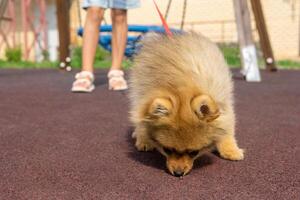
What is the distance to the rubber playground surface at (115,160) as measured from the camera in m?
1.51

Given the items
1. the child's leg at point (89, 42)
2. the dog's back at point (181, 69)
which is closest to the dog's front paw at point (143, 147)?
the dog's back at point (181, 69)

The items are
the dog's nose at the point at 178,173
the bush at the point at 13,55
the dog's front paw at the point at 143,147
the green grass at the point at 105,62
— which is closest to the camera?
the dog's nose at the point at 178,173

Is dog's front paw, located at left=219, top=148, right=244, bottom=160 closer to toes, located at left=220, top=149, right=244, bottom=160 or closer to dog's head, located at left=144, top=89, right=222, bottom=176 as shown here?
toes, located at left=220, top=149, right=244, bottom=160

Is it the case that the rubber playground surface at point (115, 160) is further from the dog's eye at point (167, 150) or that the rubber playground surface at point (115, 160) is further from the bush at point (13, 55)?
the bush at point (13, 55)

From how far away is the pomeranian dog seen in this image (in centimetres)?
157

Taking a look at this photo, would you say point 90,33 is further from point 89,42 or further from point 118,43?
point 118,43

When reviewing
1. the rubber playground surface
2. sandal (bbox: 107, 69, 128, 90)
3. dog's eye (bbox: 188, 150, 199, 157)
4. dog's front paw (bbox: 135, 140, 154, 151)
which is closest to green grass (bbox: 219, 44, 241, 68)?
sandal (bbox: 107, 69, 128, 90)

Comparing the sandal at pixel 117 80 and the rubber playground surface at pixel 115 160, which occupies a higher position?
the sandal at pixel 117 80

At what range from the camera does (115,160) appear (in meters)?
1.90

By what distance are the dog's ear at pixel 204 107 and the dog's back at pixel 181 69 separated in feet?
0.37

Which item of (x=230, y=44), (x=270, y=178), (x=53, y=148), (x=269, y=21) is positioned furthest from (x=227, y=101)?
(x=269, y=21)

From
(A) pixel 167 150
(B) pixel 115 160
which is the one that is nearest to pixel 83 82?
(B) pixel 115 160

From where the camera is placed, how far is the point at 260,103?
356 cm

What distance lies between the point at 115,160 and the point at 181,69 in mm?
488
